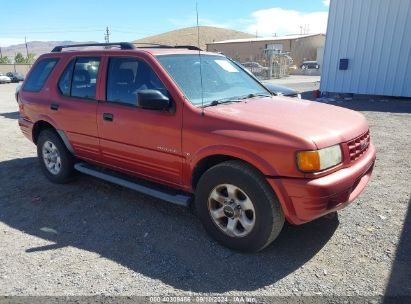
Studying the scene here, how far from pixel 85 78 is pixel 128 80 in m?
0.83

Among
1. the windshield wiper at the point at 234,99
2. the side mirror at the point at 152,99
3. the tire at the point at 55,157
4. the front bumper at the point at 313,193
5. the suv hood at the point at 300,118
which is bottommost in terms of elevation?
the tire at the point at 55,157

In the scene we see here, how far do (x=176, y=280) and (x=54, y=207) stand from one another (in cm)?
223

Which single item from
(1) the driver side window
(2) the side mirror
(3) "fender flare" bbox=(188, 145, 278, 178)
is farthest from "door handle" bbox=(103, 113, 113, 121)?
(3) "fender flare" bbox=(188, 145, 278, 178)

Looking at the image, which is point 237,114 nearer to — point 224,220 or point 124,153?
point 224,220

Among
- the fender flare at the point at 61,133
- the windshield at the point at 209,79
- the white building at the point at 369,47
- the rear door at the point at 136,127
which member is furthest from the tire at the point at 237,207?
the white building at the point at 369,47

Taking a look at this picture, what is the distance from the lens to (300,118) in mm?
3328

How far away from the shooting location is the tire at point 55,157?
4.99 m

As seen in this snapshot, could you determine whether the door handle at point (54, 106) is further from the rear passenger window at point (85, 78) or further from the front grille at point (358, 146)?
the front grille at point (358, 146)

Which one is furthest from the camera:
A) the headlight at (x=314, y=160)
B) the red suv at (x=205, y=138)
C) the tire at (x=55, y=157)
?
the tire at (x=55, y=157)

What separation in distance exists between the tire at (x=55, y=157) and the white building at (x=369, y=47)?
38.3 feet

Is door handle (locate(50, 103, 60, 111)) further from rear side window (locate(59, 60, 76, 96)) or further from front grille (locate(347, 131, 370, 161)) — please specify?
front grille (locate(347, 131, 370, 161))

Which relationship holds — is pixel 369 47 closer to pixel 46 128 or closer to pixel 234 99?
pixel 234 99

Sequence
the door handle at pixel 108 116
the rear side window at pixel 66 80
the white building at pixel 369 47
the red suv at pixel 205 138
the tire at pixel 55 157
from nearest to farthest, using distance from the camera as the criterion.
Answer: the red suv at pixel 205 138 → the door handle at pixel 108 116 → the rear side window at pixel 66 80 → the tire at pixel 55 157 → the white building at pixel 369 47

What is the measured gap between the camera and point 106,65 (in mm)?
4285
